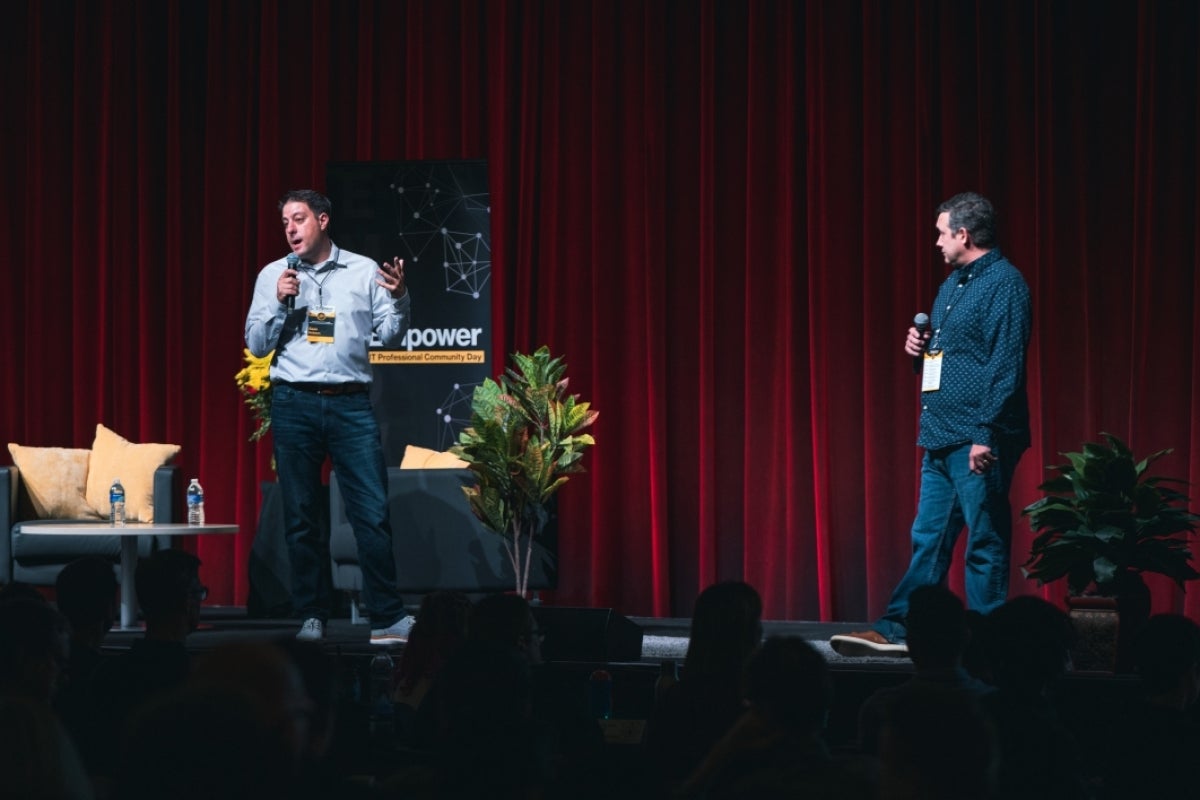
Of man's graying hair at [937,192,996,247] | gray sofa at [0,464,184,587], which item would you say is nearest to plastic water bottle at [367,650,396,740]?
man's graying hair at [937,192,996,247]

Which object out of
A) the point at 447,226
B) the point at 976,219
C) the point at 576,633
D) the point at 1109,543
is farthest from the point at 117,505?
the point at 1109,543

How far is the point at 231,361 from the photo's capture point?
773 centimetres

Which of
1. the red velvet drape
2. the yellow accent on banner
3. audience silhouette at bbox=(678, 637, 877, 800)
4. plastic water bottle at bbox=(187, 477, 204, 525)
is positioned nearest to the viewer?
audience silhouette at bbox=(678, 637, 877, 800)

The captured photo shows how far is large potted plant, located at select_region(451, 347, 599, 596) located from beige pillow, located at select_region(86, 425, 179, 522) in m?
1.51

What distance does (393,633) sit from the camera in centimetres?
500

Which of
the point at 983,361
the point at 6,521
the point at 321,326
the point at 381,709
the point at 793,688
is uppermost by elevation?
the point at 321,326

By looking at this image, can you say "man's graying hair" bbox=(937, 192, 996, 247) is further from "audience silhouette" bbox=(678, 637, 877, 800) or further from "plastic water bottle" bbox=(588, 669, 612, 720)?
"audience silhouette" bbox=(678, 637, 877, 800)

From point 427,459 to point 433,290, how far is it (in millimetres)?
864

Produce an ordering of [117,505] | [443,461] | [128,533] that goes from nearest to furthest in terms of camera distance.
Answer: [128,533]
[117,505]
[443,461]

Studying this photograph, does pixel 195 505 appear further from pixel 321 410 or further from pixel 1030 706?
pixel 1030 706

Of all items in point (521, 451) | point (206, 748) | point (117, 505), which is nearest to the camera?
point (206, 748)

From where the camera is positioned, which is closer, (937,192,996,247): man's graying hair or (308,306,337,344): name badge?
(937,192,996,247): man's graying hair

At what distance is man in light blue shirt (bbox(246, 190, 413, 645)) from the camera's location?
5027 millimetres

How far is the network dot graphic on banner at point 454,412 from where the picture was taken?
6.81m
